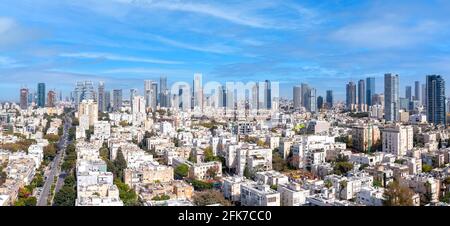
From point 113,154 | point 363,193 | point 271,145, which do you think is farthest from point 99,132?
point 363,193

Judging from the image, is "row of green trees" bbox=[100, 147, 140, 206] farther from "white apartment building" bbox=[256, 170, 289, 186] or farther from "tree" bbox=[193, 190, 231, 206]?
"white apartment building" bbox=[256, 170, 289, 186]

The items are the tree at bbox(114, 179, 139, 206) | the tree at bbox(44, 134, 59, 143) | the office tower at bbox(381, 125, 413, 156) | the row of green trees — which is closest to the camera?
the tree at bbox(114, 179, 139, 206)

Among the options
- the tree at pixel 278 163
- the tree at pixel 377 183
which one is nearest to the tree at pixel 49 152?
the tree at pixel 278 163

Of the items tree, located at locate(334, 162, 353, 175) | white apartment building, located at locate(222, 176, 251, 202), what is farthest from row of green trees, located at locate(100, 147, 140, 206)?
tree, located at locate(334, 162, 353, 175)

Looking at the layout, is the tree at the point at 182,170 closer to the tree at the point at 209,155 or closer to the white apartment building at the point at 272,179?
the tree at the point at 209,155

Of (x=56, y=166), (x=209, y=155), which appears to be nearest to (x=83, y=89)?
(x=56, y=166)

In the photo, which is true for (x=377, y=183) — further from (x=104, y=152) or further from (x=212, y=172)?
(x=104, y=152)
